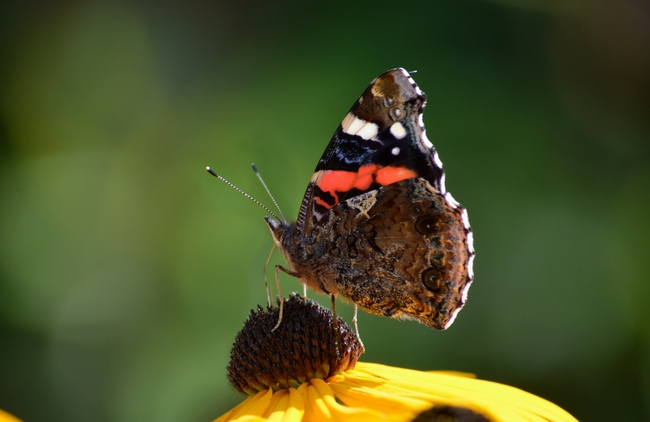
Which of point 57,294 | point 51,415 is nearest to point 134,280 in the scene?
point 57,294

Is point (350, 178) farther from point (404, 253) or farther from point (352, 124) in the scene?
Answer: point (404, 253)

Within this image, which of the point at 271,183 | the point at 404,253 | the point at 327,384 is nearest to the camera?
the point at 327,384

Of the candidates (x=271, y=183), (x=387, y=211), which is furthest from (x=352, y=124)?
(x=271, y=183)

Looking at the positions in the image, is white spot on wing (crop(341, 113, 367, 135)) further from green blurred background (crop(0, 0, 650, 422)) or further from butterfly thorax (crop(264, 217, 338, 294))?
green blurred background (crop(0, 0, 650, 422))

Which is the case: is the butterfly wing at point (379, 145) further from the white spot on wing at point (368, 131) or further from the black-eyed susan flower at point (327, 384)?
the black-eyed susan flower at point (327, 384)

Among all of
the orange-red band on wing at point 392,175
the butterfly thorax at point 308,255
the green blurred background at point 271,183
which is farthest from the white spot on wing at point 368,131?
the green blurred background at point 271,183

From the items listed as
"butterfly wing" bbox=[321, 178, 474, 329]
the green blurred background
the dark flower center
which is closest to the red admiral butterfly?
"butterfly wing" bbox=[321, 178, 474, 329]

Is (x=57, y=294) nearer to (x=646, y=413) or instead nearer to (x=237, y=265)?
(x=237, y=265)
